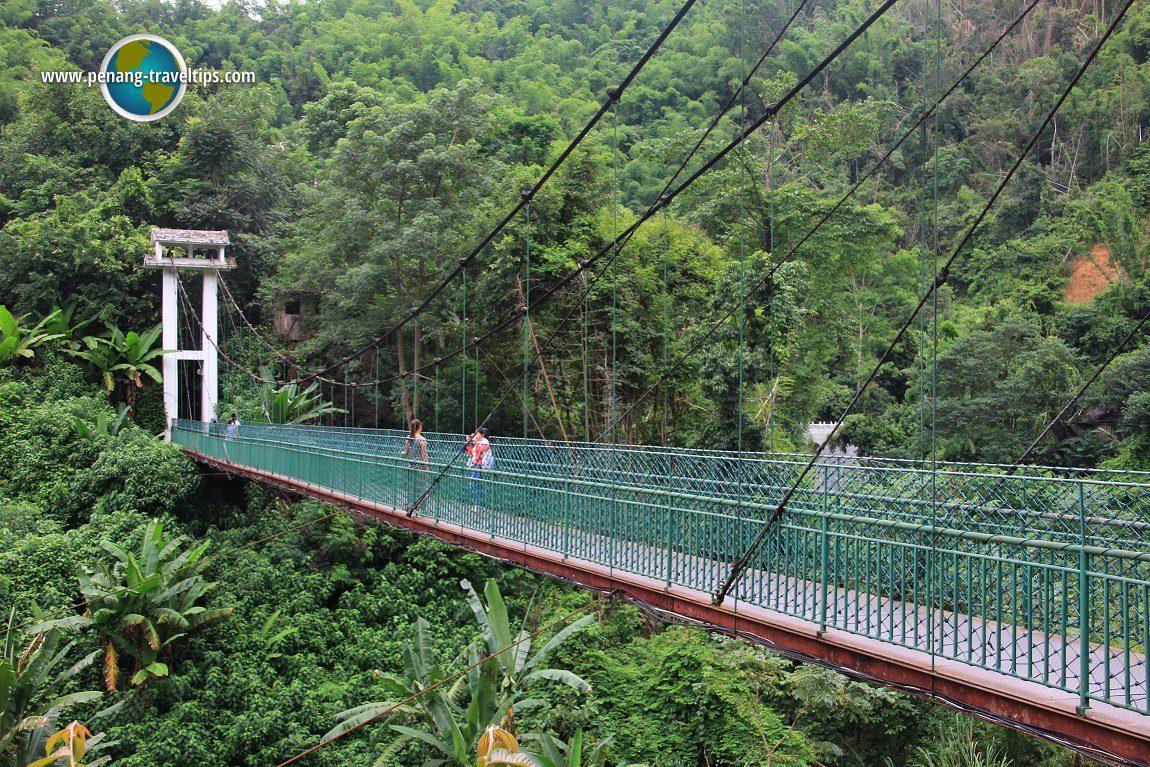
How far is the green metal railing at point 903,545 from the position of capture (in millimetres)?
3824

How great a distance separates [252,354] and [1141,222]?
835 inches

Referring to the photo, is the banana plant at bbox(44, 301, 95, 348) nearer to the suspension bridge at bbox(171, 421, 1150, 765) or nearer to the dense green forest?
the dense green forest

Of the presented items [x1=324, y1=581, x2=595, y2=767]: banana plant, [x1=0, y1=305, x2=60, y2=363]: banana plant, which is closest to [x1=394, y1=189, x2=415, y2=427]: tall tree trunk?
[x1=0, y1=305, x2=60, y2=363]: banana plant

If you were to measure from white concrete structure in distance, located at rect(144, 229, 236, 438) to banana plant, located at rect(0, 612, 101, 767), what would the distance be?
1101 centimetres

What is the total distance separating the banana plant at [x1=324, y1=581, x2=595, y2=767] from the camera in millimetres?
8922

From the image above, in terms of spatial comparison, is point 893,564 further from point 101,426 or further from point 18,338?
point 18,338

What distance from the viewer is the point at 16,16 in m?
31.5

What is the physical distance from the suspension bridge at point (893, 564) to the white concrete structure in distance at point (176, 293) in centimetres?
1295

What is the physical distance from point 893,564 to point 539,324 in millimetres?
15017

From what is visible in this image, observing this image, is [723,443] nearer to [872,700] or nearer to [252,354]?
[872,700]

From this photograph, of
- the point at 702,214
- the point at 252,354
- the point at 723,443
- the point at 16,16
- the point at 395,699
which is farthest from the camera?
the point at 16,16

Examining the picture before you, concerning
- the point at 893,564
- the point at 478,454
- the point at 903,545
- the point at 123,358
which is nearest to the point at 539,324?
the point at 478,454

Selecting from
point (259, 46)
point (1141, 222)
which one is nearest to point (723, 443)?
point (1141, 222)

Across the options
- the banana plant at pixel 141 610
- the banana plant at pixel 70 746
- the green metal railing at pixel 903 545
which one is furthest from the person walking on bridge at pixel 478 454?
the banana plant at pixel 141 610
